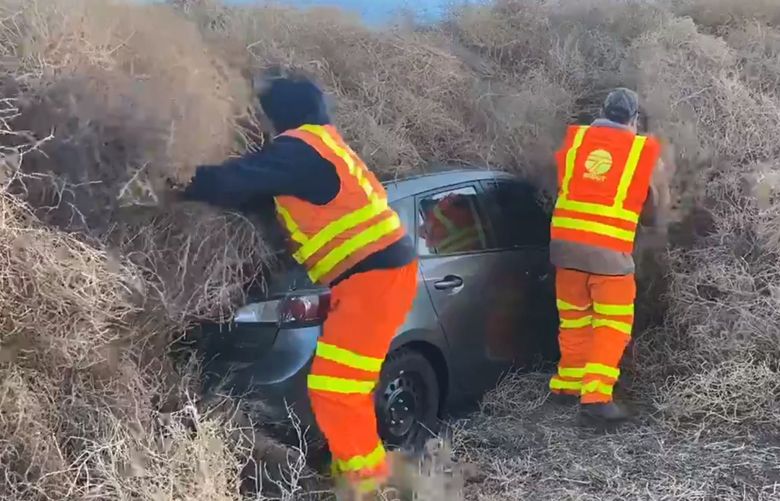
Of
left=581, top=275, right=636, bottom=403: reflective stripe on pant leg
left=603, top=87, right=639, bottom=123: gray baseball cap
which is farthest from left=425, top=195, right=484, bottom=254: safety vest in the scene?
left=603, top=87, right=639, bottom=123: gray baseball cap

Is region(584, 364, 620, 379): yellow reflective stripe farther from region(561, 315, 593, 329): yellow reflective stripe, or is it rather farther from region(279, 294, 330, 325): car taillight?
region(279, 294, 330, 325): car taillight

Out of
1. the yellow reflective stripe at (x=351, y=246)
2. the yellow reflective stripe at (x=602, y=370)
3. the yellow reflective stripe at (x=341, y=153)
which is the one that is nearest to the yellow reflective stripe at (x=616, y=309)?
the yellow reflective stripe at (x=602, y=370)

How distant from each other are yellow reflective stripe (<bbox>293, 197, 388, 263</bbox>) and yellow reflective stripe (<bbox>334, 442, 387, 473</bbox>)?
0.91m

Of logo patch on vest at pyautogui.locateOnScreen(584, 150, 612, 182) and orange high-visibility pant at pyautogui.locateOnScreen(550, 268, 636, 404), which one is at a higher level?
logo patch on vest at pyautogui.locateOnScreen(584, 150, 612, 182)

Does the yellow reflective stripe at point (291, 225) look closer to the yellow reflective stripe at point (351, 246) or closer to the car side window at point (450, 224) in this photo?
the yellow reflective stripe at point (351, 246)

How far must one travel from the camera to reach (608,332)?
18.4 feet

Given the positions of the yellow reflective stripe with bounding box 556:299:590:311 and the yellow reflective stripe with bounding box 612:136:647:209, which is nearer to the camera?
the yellow reflective stripe with bounding box 612:136:647:209

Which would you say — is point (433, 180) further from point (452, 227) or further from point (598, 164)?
point (598, 164)

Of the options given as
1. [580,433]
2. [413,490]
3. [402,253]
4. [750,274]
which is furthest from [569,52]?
[413,490]

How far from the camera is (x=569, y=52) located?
8297mm

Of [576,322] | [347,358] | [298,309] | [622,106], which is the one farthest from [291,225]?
[622,106]

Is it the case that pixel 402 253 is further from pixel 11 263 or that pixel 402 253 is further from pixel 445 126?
pixel 445 126

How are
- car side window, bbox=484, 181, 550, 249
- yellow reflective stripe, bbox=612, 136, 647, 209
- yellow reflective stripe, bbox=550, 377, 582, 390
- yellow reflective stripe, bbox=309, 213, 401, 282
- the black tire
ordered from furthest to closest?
car side window, bbox=484, 181, 550, 249 < yellow reflective stripe, bbox=550, 377, 582, 390 < yellow reflective stripe, bbox=612, 136, 647, 209 < the black tire < yellow reflective stripe, bbox=309, 213, 401, 282

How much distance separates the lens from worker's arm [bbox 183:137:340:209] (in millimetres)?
3893
